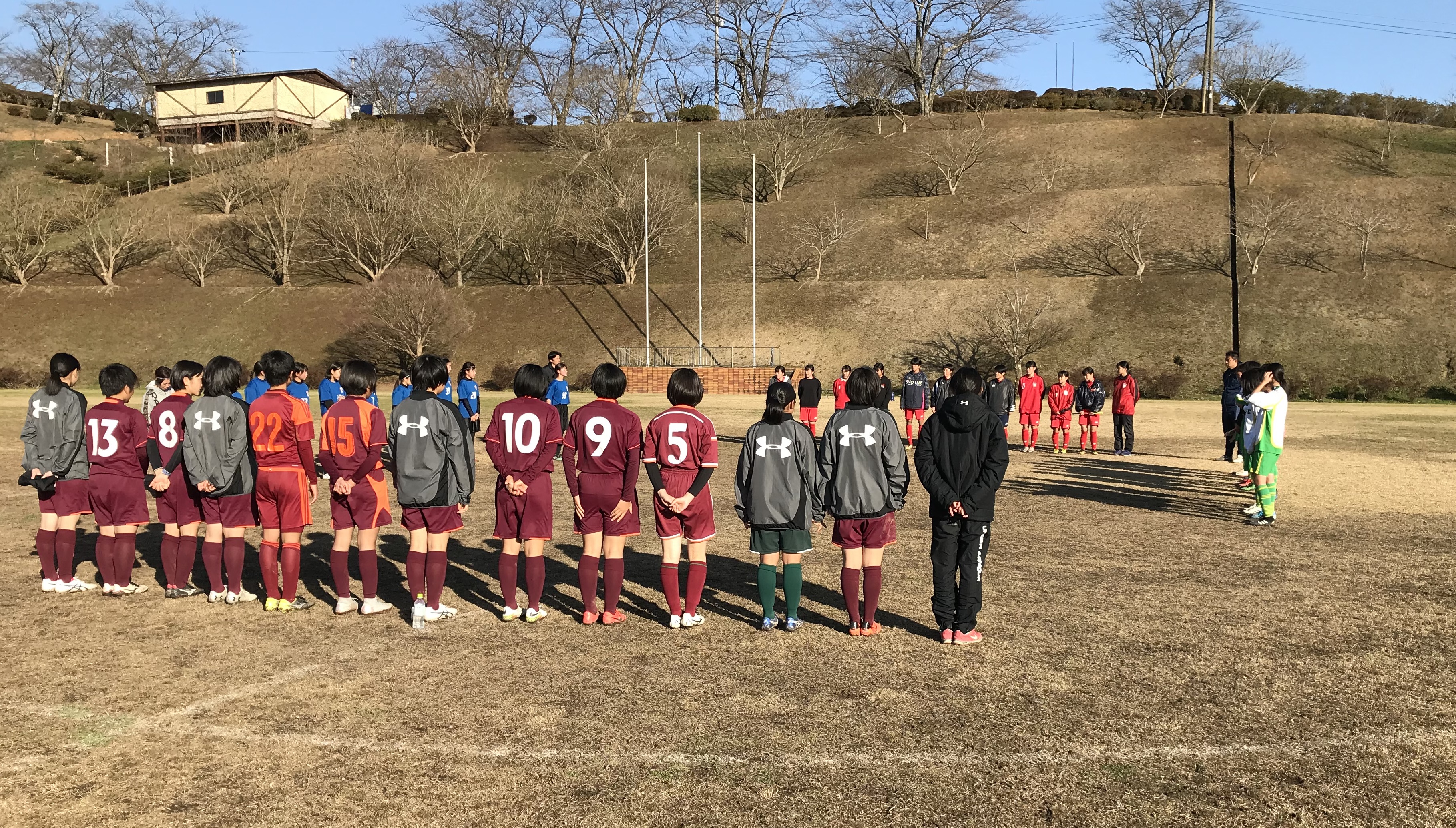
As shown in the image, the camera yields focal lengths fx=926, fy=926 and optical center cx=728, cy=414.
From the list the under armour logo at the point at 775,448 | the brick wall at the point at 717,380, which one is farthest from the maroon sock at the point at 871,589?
the brick wall at the point at 717,380

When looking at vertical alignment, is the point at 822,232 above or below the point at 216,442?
above

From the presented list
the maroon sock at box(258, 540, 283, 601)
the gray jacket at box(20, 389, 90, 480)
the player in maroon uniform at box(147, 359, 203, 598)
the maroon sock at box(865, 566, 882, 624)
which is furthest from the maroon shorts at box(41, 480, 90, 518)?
the maroon sock at box(865, 566, 882, 624)

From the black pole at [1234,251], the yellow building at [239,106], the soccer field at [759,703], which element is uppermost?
the yellow building at [239,106]

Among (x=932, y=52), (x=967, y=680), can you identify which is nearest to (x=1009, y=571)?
(x=967, y=680)

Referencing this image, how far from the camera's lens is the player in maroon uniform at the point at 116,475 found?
313 inches

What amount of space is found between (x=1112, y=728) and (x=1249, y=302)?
151 feet

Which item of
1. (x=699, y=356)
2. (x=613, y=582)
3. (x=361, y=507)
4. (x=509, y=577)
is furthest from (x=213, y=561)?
(x=699, y=356)

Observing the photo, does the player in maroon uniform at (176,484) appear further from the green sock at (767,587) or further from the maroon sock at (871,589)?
the maroon sock at (871,589)

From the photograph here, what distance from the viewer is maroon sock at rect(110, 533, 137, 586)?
804 cm

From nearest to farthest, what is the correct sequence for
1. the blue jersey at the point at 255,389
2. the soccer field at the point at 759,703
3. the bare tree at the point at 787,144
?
the soccer field at the point at 759,703
the blue jersey at the point at 255,389
the bare tree at the point at 787,144

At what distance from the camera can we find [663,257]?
56938mm

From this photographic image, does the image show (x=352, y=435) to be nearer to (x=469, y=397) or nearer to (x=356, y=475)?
(x=356, y=475)

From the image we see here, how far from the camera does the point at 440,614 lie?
7.48 meters

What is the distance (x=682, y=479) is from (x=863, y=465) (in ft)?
4.46
